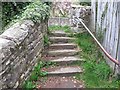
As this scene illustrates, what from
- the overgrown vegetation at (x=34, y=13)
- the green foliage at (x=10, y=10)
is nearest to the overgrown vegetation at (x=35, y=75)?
the overgrown vegetation at (x=34, y=13)

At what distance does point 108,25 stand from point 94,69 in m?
1.00

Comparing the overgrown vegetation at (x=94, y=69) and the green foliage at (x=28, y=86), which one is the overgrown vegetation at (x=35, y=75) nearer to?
the green foliage at (x=28, y=86)

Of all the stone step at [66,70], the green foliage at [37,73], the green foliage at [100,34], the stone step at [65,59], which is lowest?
the stone step at [66,70]

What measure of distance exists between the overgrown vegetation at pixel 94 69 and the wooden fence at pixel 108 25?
0.20 metres

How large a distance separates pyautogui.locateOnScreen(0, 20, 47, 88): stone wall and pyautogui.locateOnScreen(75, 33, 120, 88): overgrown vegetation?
1.08 m

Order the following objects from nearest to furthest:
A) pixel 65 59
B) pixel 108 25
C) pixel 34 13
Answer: pixel 34 13 < pixel 108 25 < pixel 65 59

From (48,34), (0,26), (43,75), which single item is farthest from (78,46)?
(0,26)

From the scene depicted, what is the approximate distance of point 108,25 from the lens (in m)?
5.50

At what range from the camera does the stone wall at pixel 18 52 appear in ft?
11.2

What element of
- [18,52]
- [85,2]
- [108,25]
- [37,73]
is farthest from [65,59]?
[85,2]

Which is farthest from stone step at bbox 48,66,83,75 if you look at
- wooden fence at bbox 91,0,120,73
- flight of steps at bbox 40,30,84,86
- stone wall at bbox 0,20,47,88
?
wooden fence at bbox 91,0,120,73

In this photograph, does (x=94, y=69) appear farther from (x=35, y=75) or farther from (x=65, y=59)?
(x=35, y=75)

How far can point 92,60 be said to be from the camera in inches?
225

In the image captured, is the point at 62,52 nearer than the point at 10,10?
Yes
